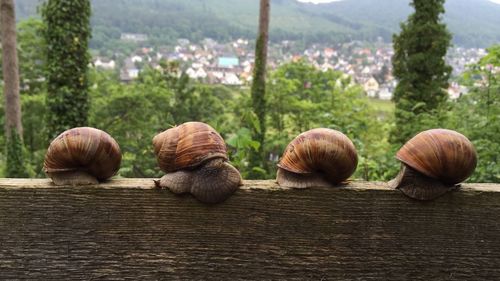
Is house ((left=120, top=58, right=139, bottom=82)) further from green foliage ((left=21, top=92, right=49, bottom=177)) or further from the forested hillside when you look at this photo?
the forested hillside

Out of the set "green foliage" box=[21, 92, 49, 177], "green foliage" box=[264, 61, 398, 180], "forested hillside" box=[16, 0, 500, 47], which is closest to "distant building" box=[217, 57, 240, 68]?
"forested hillside" box=[16, 0, 500, 47]

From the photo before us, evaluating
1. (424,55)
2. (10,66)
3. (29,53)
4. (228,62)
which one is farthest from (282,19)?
(10,66)

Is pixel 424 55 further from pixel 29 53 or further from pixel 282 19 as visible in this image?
pixel 282 19

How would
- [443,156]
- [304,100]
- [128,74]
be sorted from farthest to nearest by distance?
1. [128,74]
2. [304,100]
3. [443,156]

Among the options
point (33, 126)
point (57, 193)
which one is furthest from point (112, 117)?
point (57, 193)

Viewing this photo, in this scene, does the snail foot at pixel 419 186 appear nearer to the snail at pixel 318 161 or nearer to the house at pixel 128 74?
the snail at pixel 318 161

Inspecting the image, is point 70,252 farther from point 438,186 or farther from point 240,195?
point 438,186

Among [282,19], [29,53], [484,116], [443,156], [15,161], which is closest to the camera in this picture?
[443,156]
